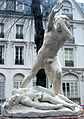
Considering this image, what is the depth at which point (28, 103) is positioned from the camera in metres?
6.03

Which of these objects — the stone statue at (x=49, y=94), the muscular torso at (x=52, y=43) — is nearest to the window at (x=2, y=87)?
the stone statue at (x=49, y=94)

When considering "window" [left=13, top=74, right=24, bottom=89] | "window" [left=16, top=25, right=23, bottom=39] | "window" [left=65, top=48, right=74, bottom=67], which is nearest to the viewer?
"window" [left=13, top=74, right=24, bottom=89]

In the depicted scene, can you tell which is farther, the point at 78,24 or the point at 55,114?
the point at 78,24

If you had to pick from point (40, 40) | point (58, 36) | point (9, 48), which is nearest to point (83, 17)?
point (9, 48)

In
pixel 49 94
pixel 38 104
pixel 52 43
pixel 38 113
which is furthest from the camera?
pixel 52 43

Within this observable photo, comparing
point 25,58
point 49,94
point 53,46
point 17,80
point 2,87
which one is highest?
point 25,58

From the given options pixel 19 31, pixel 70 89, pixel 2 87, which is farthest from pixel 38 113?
pixel 19 31

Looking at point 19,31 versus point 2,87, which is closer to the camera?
point 2,87

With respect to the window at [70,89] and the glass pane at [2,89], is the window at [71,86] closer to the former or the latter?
the window at [70,89]

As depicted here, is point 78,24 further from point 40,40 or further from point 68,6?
point 40,40

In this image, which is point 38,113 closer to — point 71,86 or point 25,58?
point 25,58

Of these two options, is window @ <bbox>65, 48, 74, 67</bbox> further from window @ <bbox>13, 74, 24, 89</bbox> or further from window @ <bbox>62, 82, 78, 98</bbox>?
window @ <bbox>13, 74, 24, 89</bbox>

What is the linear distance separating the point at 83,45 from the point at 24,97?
2191 cm

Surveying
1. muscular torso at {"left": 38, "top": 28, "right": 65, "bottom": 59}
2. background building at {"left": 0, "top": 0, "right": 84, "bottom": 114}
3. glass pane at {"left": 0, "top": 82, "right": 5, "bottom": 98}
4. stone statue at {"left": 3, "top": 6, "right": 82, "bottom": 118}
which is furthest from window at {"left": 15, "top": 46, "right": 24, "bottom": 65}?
muscular torso at {"left": 38, "top": 28, "right": 65, "bottom": 59}
